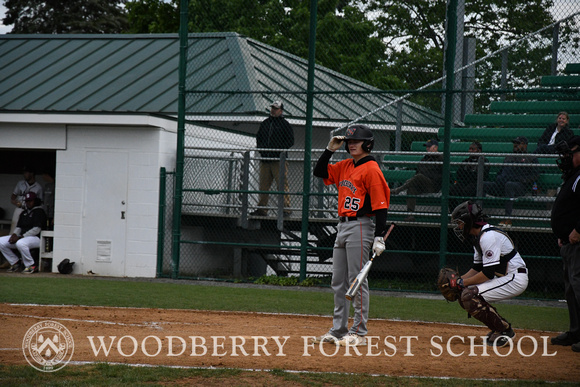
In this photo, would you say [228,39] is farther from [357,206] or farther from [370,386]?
[370,386]

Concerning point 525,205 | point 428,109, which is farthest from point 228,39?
point 525,205

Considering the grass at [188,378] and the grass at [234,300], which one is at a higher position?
the grass at [188,378]

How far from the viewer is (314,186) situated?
14.0 meters

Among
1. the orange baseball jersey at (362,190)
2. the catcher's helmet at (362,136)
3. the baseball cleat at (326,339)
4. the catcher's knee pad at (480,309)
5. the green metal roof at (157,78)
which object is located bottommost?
the baseball cleat at (326,339)

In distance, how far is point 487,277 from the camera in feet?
24.5

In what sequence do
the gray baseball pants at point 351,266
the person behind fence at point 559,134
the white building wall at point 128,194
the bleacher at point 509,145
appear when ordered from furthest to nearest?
1. the white building wall at point 128,194
2. the person behind fence at point 559,134
3. the bleacher at point 509,145
4. the gray baseball pants at point 351,266

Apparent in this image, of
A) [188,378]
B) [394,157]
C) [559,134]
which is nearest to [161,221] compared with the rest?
[394,157]

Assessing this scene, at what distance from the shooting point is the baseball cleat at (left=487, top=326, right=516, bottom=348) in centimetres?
725

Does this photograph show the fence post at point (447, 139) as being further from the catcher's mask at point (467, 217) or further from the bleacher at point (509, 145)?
the catcher's mask at point (467, 217)

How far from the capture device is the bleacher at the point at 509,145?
488 inches

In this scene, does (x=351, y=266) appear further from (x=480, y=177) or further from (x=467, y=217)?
(x=480, y=177)

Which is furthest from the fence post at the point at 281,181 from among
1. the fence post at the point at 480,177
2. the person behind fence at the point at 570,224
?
the person behind fence at the point at 570,224

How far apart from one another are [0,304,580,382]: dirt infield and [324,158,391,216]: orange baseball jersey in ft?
4.36

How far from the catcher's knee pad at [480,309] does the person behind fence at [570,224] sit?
75 centimetres
